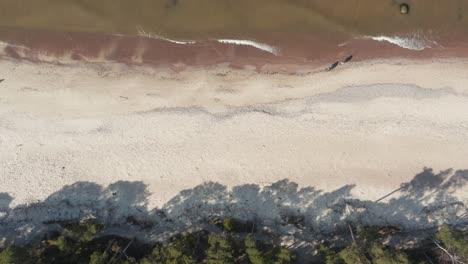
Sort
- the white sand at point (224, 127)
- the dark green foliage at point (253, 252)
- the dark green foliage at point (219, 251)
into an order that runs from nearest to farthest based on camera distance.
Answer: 1. the dark green foliage at point (219, 251)
2. the dark green foliage at point (253, 252)
3. the white sand at point (224, 127)

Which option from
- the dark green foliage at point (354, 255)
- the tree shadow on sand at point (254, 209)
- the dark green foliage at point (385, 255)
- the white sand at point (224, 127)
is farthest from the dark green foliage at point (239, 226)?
the dark green foliage at point (385, 255)

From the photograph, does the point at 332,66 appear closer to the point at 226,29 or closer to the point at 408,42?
the point at 408,42

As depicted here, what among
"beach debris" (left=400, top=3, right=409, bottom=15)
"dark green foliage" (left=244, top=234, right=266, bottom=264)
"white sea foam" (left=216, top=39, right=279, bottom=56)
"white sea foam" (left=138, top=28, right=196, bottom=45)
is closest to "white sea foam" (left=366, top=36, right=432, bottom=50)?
"beach debris" (left=400, top=3, right=409, bottom=15)

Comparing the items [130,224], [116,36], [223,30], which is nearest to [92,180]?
[130,224]

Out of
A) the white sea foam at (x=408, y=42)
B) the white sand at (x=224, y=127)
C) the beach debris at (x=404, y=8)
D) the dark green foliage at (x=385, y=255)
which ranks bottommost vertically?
the dark green foliage at (x=385, y=255)

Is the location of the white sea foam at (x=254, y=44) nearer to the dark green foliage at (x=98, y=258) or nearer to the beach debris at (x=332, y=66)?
the beach debris at (x=332, y=66)

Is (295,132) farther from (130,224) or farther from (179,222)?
(130,224)
